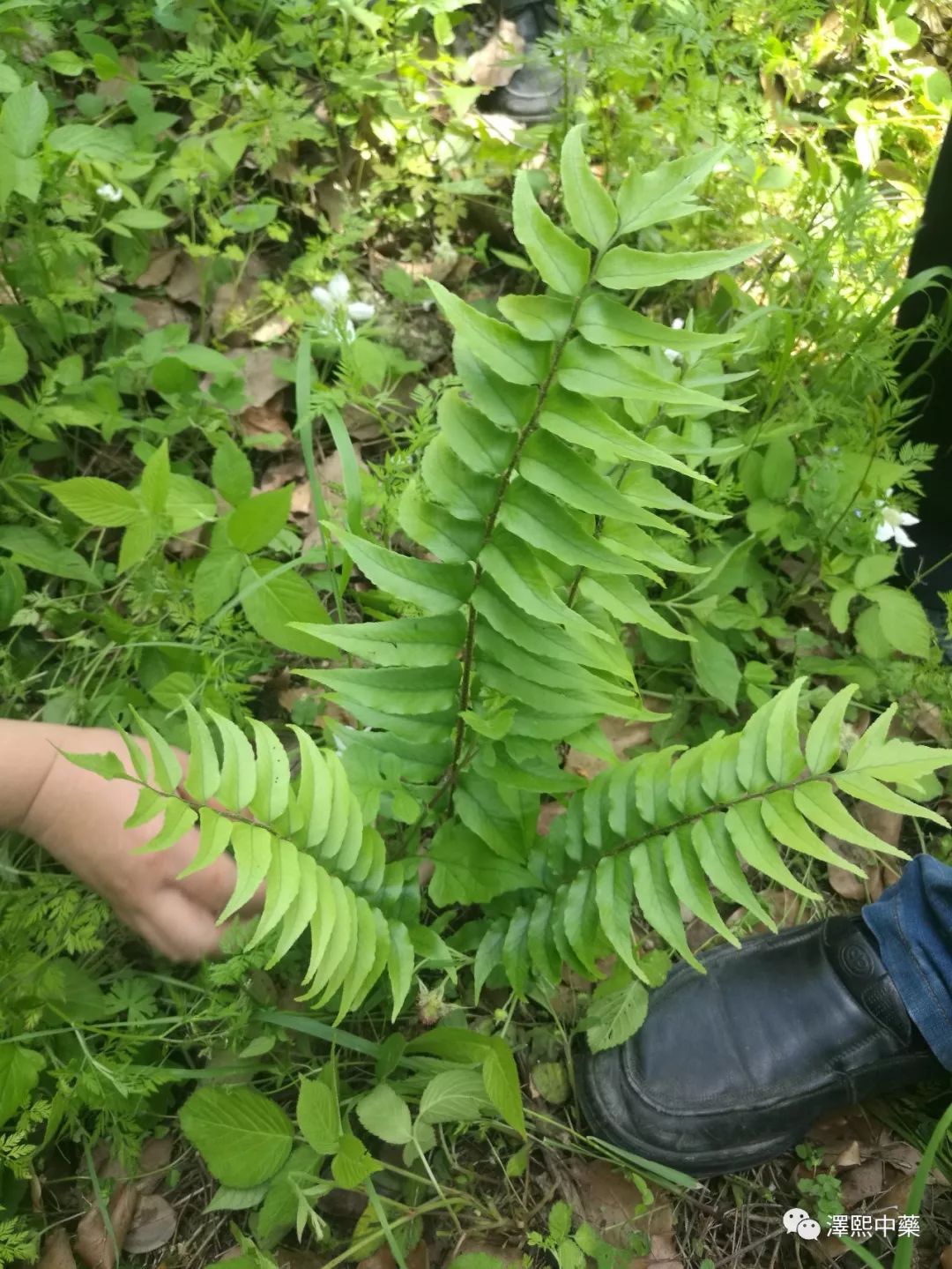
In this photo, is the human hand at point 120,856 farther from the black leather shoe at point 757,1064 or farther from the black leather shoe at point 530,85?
the black leather shoe at point 530,85

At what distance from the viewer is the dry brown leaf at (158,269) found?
2.34 metres

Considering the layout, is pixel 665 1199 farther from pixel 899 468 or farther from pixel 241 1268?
pixel 899 468

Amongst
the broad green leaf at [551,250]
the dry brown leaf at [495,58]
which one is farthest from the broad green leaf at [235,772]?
the dry brown leaf at [495,58]

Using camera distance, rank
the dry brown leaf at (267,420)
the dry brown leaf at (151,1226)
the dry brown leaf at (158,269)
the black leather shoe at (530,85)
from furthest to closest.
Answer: the black leather shoe at (530,85) < the dry brown leaf at (158,269) < the dry brown leaf at (267,420) < the dry brown leaf at (151,1226)

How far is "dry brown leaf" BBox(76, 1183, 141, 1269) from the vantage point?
1.47m

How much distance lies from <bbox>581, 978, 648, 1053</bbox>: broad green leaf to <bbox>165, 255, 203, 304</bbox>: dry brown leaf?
1.96 metres

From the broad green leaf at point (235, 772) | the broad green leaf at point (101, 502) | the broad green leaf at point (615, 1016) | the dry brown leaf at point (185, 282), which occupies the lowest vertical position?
the broad green leaf at point (615, 1016)

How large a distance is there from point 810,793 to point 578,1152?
953 mm

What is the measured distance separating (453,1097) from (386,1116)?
117 mm

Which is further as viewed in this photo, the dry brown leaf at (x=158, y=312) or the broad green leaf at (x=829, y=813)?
the dry brown leaf at (x=158, y=312)

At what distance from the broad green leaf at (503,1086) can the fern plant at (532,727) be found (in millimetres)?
117

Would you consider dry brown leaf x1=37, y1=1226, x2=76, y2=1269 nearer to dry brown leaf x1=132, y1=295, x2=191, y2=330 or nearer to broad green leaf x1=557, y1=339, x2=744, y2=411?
broad green leaf x1=557, y1=339, x2=744, y2=411

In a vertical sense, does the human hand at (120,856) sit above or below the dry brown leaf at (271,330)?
below

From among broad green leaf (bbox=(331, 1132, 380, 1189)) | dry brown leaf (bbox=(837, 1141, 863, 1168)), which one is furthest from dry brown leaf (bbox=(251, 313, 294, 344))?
dry brown leaf (bbox=(837, 1141, 863, 1168))
